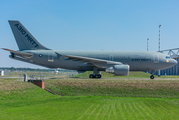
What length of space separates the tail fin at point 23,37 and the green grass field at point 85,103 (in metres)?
12.0

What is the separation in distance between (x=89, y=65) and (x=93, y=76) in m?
2.19

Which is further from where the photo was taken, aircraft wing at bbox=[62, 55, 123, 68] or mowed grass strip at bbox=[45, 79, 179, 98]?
aircraft wing at bbox=[62, 55, 123, 68]

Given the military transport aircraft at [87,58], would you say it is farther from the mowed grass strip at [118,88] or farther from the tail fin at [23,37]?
the mowed grass strip at [118,88]

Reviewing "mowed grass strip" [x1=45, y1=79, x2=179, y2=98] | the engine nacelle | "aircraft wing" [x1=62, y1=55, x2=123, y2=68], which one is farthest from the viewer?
"aircraft wing" [x1=62, y1=55, x2=123, y2=68]

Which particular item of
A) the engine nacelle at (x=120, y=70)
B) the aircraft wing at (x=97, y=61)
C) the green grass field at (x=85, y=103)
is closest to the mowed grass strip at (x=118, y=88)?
the green grass field at (x=85, y=103)

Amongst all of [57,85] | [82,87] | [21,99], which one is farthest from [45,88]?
[21,99]

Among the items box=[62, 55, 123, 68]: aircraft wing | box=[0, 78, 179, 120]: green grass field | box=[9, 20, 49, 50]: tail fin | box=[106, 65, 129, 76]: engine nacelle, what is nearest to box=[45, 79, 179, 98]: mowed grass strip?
box=[0, 78, 179, 120]: green grass field

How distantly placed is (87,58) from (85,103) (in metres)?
16.4

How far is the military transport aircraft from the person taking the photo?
35.0 m

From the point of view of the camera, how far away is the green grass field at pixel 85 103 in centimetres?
1324

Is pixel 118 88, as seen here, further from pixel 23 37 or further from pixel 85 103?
pixel 23 37

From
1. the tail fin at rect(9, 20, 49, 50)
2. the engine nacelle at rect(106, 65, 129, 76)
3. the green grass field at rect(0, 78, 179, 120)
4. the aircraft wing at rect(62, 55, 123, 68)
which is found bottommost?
the green grass field at rect(0, 78, 179, 120)

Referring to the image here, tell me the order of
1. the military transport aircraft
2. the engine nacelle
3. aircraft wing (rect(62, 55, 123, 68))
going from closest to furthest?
the engine nacelle
aircraft wing (rect(62, 55, 123, 68))
the military transport aircraft

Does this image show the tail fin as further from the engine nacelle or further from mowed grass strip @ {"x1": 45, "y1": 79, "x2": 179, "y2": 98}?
the engine nacelle
